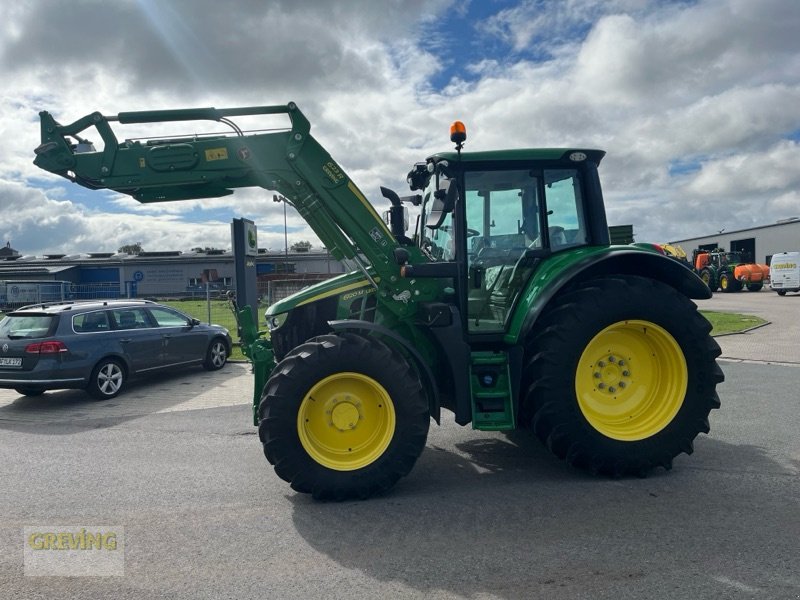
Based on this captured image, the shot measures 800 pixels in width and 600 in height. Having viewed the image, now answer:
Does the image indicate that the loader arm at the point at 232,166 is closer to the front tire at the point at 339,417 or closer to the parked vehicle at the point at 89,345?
the front tire at the point at 339,417

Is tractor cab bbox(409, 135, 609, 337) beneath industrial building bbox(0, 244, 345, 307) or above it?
beneath

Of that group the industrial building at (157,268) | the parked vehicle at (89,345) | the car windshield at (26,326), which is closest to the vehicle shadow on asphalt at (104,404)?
the parked vehicle at (89,345)

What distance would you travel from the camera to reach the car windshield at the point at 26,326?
857cm

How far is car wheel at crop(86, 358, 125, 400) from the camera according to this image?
8812 mm

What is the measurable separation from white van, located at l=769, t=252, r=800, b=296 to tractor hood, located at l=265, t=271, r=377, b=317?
31568 mm

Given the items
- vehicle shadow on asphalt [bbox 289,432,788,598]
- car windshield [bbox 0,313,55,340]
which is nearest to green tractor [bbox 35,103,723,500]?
vehicle shadow on asphalt [bbox 289,432,788,598]

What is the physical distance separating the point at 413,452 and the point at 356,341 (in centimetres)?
94

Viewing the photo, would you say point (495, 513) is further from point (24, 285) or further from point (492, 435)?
point (24, 285)

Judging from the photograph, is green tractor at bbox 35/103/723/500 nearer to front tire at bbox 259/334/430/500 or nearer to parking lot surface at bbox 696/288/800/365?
front tire at bbox 259/334/430/500

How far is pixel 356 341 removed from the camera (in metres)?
4.42

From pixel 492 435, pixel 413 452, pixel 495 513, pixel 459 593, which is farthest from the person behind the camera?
pixel 492 435

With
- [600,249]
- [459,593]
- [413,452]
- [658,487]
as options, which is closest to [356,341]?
[413,452]

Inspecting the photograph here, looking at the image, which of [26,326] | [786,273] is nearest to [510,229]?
[26,326]

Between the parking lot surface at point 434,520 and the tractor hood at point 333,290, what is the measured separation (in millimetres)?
1492
